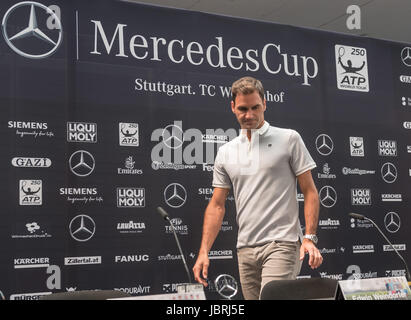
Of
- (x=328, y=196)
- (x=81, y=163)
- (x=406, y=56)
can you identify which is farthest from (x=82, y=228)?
(x=406, y=56)

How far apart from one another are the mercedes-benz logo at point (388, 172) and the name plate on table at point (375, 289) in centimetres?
332

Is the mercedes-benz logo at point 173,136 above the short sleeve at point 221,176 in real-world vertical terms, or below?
above

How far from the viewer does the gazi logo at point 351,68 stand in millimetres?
4543

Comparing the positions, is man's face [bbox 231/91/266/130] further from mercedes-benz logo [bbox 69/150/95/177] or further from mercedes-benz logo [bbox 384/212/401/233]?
mercedes-benz logo [bbox 384/212/401/233]

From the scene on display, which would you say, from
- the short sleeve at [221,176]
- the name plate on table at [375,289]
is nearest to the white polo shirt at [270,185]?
the short sleeve at [221,176]

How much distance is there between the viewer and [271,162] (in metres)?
2.51

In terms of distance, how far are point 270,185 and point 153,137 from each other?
1470 mm

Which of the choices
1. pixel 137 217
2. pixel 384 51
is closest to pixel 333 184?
pixel 384 51

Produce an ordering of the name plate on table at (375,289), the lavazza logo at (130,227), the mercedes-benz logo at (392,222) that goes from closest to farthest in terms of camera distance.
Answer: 1. the name plate on table at (375,289)
2. the lavazza logo at (130,227)
3. the mercedes-benz logo at (392,222)

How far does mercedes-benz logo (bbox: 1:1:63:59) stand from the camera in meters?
3.41

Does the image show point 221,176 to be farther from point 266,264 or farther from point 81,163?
point 81,163

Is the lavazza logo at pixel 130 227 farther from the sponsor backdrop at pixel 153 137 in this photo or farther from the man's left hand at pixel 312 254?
the man's left hand at pixel 312 254

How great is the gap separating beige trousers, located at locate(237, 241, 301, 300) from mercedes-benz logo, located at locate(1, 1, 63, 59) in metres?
2.01

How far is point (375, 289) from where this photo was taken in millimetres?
1385
